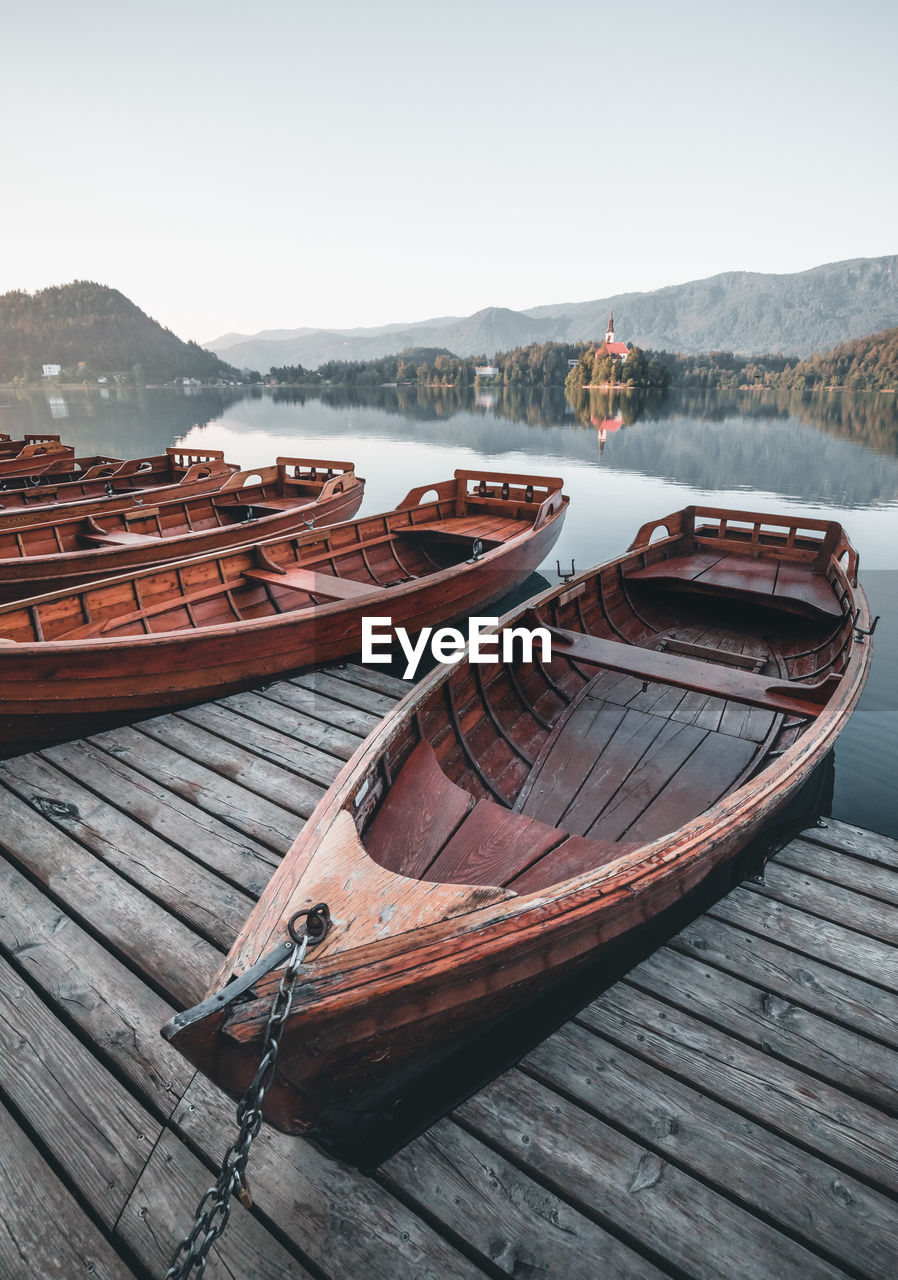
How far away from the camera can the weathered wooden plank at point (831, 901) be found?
150 inches

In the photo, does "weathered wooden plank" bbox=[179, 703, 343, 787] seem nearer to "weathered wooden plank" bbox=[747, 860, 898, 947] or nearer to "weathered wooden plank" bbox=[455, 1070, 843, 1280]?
"weathered wooden plank" bbox=[455, 1070, 843, 1280]

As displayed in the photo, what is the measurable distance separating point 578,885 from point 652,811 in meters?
1.93

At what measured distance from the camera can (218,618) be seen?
24.4ft

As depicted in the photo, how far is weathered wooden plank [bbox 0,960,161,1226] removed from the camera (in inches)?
101

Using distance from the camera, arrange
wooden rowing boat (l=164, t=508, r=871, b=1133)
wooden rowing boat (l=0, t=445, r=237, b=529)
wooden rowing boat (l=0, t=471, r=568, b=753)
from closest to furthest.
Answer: wooden rowing boat (l=164, t=508, r=871, b=1133)
wooden rowing boat (l=0, t=471, r=568, b=753)
wooden rowing boat (l=0, t=445, r=237, b=529)

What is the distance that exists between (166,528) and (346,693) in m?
6.16

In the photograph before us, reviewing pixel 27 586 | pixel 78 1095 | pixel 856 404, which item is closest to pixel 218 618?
pixel 27 586

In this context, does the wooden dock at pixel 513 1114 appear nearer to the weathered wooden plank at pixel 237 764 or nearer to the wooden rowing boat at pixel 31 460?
the weathered wooden plank at pixel 237 764

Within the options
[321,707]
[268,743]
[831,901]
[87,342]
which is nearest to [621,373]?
[321,707]

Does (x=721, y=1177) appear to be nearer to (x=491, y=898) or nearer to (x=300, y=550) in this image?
(x=491, y=898)

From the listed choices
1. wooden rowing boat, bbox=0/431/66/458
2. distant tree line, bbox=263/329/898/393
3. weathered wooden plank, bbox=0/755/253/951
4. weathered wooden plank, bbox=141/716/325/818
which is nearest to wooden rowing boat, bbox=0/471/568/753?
weathered wooden plank, bbox=141/716/325/818

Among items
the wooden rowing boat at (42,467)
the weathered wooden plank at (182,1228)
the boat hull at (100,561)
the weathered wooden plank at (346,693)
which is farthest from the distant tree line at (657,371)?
the weathered wooden plank at (182,1228)

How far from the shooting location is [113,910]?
12.6ft

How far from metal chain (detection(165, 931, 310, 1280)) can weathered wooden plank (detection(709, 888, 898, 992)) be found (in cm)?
297
